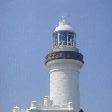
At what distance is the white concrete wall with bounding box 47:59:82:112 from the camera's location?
6188cm

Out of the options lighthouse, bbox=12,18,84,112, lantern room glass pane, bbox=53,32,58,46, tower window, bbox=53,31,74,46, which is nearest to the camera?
lighthouse, bbox=12,18,84,112

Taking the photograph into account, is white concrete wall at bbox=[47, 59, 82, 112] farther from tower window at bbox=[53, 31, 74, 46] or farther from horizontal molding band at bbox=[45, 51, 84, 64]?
tower window at bbox=[53, 31, 74, 46]

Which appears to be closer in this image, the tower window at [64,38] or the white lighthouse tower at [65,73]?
the white lighthouse tower at [65,73]

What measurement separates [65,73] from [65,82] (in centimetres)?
95

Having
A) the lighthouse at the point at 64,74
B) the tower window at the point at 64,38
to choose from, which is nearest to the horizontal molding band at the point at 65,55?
the lighthouse at the point at 64,74

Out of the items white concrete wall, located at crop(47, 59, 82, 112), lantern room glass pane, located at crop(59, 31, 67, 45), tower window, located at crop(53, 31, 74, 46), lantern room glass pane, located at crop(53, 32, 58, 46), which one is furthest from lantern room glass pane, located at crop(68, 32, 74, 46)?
white concrete wall, located at crop(47, 59, 82, 112)

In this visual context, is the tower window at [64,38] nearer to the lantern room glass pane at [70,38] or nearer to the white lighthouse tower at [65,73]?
the lantern room glass pane at [70,38]

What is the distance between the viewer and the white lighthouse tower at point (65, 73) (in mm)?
61906

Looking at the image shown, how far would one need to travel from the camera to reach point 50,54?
63.3 m

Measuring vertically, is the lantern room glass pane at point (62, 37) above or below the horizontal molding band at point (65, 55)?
above

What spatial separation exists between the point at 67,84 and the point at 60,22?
7.17 metres

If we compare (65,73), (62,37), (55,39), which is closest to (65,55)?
(65,73)

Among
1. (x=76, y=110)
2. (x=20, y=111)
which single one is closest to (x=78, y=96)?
(x=76, y=110)

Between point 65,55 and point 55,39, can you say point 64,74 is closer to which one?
point 65,55
